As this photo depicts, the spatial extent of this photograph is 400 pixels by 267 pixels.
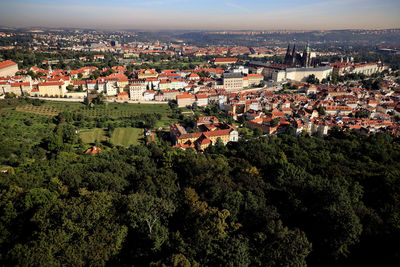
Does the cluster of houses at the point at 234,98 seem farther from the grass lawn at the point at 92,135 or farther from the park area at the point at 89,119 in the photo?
the grass lawn at the point at 92,135

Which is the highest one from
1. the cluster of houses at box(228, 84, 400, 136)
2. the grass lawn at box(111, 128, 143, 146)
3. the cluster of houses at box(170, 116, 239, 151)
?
the cluster of houses at box(228, 84, 400, 136)

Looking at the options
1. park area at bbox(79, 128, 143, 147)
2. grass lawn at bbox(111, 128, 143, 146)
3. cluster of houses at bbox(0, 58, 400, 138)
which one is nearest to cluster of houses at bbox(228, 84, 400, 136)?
cluster of houses at bbox(0, 58, 400, 138)

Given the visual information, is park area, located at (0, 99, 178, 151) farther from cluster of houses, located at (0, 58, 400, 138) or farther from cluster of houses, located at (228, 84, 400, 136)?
cluster of houses, located at (228, 84, 400, 136)

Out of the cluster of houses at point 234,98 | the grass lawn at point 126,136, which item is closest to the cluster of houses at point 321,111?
the cluster of houses at point 234,98

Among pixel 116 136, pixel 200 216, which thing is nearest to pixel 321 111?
pixel 116 136

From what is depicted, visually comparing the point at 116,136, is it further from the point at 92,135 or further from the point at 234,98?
the point at 234,98
